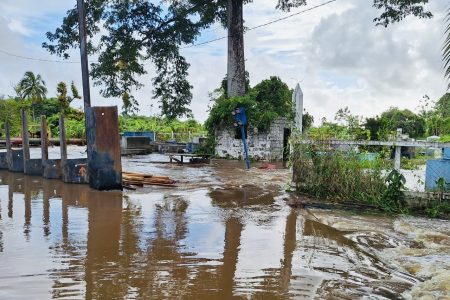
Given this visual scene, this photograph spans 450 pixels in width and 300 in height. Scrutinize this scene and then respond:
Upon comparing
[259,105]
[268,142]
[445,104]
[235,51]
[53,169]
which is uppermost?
[235,51]

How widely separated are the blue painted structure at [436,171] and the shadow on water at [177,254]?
10.3ft

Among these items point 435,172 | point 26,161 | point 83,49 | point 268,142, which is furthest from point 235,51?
point 435,172

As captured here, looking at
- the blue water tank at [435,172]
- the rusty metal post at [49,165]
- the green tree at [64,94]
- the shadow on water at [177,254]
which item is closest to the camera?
the shadow on water at [177,254]

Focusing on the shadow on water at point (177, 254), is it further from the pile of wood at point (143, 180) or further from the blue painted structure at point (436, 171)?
the blue painted structure at point (436, 171)

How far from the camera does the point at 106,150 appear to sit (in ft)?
37.7

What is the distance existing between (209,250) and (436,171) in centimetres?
580

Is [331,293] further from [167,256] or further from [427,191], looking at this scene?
[427,191]

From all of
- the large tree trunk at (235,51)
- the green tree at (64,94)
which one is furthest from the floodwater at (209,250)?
A: the green tree at (64,94)

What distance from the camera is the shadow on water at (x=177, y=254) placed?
185 inches

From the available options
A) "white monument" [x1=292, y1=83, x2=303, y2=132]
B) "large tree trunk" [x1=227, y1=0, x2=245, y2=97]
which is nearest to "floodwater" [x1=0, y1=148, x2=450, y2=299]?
"white monument" [x1=292, y1=83, x2=303, y2=132]

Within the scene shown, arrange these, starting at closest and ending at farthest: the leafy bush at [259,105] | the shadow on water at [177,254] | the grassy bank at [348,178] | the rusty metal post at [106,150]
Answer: the shadow on water at [177,254], the grassy bank at [348,178], the rusty metal post at [106,150], the leafy bush at [259,105]

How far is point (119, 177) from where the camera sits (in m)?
11.5

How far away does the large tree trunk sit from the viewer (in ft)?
78.7

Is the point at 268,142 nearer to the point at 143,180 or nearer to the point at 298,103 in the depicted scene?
the point at 298,103
